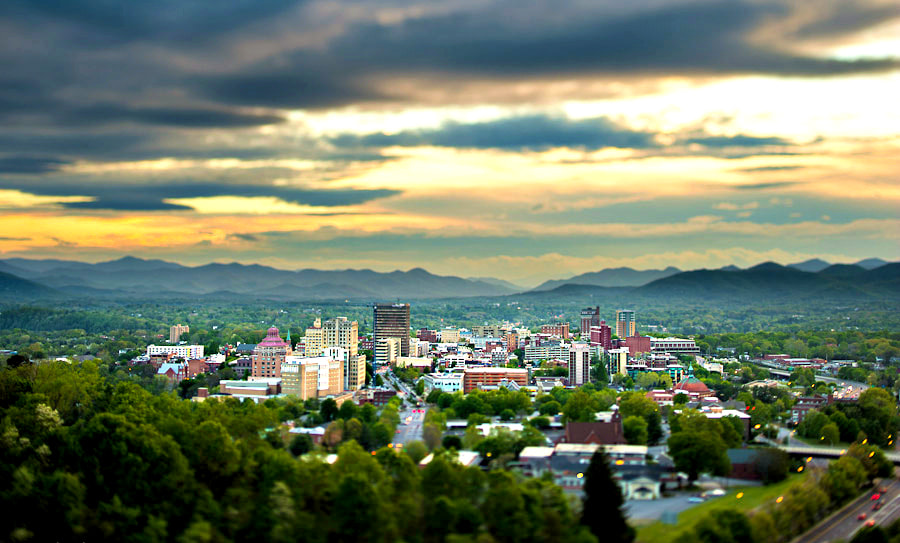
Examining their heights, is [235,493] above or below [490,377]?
below

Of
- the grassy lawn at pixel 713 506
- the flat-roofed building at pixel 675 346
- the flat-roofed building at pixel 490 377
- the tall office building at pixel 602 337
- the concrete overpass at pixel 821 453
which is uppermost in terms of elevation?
the tall office building at pixel 602 337

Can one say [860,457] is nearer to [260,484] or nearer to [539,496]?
[539,496]

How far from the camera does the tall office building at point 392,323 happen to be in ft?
355

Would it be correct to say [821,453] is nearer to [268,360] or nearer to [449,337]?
[268,360]

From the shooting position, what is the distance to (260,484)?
34.3m

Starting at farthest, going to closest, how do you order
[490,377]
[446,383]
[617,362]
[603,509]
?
1. [617,362]
2. [490,377]
3. [446,383]
4. [603,509]

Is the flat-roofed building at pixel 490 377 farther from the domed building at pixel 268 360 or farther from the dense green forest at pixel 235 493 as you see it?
the dense green forest at pixel 235 493

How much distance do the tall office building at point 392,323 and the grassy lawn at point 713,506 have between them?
66.4 meters

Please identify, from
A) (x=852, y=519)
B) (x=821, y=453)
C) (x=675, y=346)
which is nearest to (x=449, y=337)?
(x=675, y=346)

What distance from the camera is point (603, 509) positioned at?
32219mm

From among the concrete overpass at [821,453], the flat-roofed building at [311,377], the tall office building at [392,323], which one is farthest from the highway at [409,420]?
the tall office building at [392,323]

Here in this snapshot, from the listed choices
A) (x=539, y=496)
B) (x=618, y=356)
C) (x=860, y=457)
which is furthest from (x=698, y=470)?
(x=618, y=356)

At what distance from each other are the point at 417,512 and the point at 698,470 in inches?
631

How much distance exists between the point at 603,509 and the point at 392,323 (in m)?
77.1
